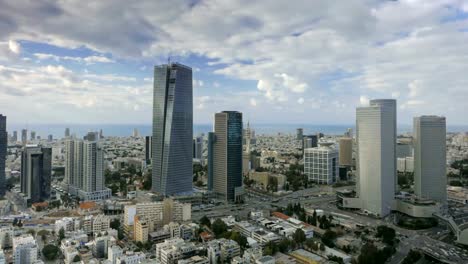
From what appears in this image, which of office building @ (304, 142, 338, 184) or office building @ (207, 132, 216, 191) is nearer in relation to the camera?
office building @ (207, 132, 216, 191)

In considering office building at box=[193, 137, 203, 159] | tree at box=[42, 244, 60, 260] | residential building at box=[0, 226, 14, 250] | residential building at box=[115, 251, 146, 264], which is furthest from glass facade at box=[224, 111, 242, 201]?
office building at box=[193, 137, 203, 159]

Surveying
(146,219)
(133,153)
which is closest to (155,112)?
(146,219)

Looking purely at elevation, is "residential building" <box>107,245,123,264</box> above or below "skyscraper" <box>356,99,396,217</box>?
below

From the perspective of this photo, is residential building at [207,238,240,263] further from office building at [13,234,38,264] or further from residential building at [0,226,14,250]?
residential building at [0,226,14,250]

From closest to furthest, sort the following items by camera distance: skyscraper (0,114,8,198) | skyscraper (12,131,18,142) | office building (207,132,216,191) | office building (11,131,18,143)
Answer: skyscraper (0,114,8,198) < office building (207,132,216,191) < office building (11,131,18,143) < skyscraper (12,131,18,142)

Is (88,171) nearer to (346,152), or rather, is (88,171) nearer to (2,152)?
(2,152)

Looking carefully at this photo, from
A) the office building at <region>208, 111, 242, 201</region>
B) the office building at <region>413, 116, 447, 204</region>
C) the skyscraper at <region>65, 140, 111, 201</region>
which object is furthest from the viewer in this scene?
the skyscraper at <region>65, 140, 111, 201</region>

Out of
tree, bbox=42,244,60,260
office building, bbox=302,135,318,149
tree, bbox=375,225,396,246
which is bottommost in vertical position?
tree, bbox=42,244,60,260
